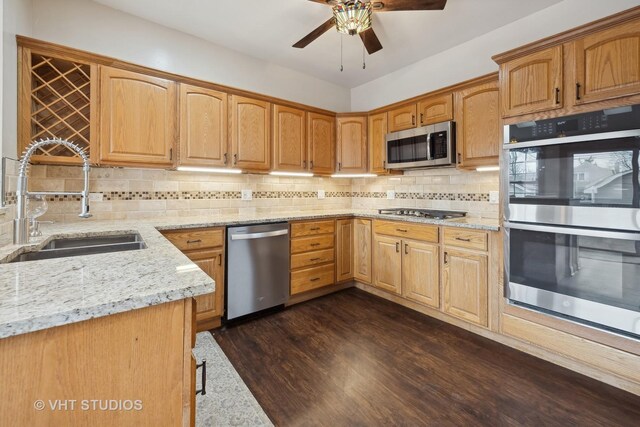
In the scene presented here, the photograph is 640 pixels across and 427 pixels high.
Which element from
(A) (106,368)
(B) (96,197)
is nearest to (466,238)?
(A) (106,368)

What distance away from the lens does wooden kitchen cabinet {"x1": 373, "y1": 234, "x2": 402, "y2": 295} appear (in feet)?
9.61

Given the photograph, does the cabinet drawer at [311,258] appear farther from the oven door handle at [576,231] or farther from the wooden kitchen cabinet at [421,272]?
the oven door handle at [576,231]

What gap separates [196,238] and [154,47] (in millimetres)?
1802

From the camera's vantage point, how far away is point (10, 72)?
1.75 metres

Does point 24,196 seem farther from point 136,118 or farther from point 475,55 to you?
point 475,55

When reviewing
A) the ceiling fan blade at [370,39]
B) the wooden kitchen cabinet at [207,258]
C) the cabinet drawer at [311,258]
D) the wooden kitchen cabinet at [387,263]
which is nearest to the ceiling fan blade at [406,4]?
the ceiling fan blade at [370,39]

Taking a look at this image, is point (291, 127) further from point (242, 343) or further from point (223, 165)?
point (242, 343)

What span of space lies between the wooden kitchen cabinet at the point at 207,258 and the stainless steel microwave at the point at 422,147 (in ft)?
6.57

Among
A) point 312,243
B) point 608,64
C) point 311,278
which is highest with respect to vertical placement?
point 608,64

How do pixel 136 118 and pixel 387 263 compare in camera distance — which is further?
pixel 387 263

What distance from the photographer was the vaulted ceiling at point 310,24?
92.0 inches

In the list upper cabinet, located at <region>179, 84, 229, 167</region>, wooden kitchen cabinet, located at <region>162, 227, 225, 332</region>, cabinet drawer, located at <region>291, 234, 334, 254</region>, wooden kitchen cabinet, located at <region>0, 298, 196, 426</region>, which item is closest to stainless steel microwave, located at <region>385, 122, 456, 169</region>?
cabinet drawer, located at <region>291, 234, 334, 254</region>

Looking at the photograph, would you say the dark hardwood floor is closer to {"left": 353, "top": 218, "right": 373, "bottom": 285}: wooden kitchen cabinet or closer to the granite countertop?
{"left": 353, "top": 218, "right": 373, "bottom": 285}: wooden kitchen cabinet

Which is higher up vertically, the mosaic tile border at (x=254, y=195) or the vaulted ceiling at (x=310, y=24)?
the vaulted ceiling at (x=310, y=24)
